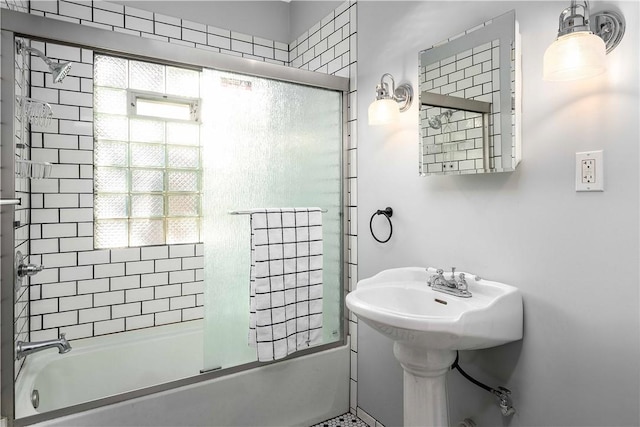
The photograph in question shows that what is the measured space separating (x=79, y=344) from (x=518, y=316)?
233 cm

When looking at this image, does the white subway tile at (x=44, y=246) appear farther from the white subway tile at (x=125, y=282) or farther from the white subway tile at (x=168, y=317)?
the white subway tile at (x=168, y=317)

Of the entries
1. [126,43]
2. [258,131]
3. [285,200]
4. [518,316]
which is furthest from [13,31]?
[518,316]

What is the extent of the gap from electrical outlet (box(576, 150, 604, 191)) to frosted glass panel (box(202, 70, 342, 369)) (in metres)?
1.27

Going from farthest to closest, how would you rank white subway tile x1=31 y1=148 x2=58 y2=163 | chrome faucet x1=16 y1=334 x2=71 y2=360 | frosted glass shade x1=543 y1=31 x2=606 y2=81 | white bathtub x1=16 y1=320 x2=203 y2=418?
1. white subway tile x1=31 y1=148 x2=58 y2=163
2. white bathtub x1=16 y1=320 x2=203 y2=418
3. chrome faucet x1=16 y1=334 x2=71 y2=360
4. frosted glass shade x1=543 y1=31 x2=606 y2=81

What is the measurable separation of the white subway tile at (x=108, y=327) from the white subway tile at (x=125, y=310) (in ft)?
0.13

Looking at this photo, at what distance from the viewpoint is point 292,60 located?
9.75 feet

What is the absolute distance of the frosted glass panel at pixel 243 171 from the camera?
1.84 m

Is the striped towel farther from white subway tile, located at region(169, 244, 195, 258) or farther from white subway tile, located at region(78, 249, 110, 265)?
white subway tile, located at region(78, 249, 110, 265)

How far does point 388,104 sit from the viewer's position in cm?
184

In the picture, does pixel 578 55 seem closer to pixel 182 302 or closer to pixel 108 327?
pixel 182 302

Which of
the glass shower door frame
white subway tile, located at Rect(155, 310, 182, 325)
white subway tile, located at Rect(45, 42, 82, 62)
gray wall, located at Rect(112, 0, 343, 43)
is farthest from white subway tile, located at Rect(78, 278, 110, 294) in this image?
gray wall, located at Rect(112, 0, 343, 43)

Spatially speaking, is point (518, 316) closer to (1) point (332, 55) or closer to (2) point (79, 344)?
(1) point (332, 55)

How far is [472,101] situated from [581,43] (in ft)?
1.55

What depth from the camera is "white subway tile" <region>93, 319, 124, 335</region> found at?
7.68 feet
